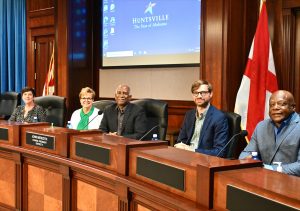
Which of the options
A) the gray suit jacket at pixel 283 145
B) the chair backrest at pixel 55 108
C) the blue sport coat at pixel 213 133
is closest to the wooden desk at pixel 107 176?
the gray suit jacket at pixel 283 145

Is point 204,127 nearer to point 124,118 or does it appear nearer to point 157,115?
point 157,115

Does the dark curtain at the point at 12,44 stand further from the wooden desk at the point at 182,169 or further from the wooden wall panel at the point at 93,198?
the wooden desk at the point at 182,169

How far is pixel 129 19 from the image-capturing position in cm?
499

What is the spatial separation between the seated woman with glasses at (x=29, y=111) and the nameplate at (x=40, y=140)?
1.12 meters

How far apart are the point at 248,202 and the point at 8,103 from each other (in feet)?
14.2

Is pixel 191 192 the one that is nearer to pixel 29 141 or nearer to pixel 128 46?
pixel 29 141

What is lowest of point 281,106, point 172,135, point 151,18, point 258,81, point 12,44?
point 172,135

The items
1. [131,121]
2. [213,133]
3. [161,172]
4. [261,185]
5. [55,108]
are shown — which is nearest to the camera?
[261,185]

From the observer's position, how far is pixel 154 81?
4.85m

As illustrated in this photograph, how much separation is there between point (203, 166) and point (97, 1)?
166 inches

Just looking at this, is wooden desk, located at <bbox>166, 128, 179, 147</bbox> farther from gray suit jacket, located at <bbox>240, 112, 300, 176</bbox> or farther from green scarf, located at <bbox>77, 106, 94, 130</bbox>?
gray suit jacket, located at <bbox>240, 112, 300, 176</bbox>

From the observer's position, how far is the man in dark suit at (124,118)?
3344 millimetres

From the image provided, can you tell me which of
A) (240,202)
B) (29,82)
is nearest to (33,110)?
(29,82)

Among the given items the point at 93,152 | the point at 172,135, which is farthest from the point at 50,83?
the point at 93,152
